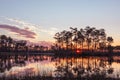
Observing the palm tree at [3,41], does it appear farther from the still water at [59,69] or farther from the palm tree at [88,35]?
the still water at [59,69]

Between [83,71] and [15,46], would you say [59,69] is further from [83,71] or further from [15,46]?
[15,46]

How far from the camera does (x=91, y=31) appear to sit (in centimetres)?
9169

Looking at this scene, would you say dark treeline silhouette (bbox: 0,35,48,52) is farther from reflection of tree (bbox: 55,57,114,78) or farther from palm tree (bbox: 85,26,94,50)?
reflection of tree (bbox: 55,57,114,78)

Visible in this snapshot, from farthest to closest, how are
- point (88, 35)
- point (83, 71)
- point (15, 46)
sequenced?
point (15, 46), point (88, 35), point (83, 71)

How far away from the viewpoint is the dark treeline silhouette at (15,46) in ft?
375

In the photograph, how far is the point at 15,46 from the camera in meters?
124

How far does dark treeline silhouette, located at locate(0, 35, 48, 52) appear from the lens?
11431cm

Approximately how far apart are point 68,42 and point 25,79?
84132 mm

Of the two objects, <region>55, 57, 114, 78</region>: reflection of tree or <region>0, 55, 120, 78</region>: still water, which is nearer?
<region>55, 57, 114, 78</region>: reflection of tree

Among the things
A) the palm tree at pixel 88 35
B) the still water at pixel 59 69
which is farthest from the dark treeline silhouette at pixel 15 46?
the still water at pixel 59 69

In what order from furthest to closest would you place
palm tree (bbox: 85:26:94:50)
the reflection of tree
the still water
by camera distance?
palm tree (bbox: 85:26:94:50) < the still water < the reflection of tree

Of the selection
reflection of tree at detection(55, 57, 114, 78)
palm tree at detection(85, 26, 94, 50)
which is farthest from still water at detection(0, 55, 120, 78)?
palm tree at detection(85, 26, 94, 50)

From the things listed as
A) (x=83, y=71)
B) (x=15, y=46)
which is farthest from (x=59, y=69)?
(x=15, y=46)

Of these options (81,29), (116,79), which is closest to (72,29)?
(81,29)
